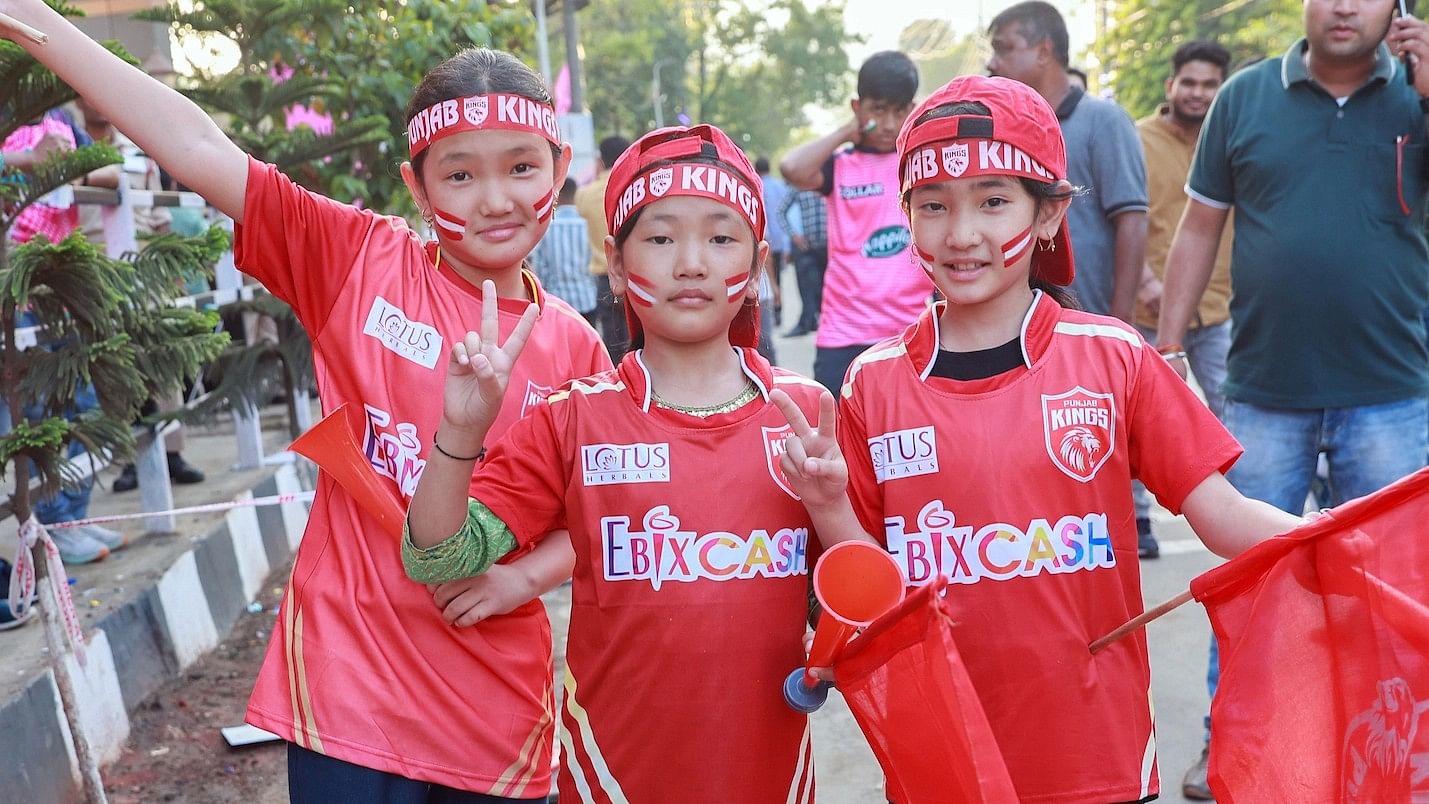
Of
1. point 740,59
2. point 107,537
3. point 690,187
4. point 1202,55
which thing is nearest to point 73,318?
point 107,537

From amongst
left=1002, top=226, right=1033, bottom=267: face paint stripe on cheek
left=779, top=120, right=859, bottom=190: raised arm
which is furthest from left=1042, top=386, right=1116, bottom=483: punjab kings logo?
left=779, top=120, right=859, bottom=190: raised arm

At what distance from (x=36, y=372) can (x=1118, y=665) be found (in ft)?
9.74

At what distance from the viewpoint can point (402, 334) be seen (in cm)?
271

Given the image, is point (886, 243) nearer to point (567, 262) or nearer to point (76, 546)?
point (76, 546)

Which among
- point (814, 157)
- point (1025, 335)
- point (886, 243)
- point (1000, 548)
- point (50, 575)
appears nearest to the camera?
point (1000, 548)

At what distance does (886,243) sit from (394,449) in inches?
133

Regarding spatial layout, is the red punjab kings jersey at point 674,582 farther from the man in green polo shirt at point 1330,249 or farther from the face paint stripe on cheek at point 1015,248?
the man in green polo shirt at point 1330,249

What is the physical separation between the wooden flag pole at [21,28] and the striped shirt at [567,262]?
24.2ft

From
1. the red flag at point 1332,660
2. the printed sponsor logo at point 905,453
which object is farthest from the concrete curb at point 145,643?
the red flag at point 1332,660

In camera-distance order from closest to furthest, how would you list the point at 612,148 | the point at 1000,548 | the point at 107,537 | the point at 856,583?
1. the point at 856,583
2. the point at 1000,548
3. the point at 107,537
4. the point at 612,148

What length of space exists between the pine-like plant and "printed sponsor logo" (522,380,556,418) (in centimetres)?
149

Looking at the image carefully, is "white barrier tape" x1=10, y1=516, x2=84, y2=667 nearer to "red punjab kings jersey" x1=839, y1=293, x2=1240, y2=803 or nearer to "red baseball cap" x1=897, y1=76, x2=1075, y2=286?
"red punjab kings jersey" x1=839, y1=293, x2=1240, y2=803

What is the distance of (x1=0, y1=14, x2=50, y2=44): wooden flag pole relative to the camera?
94.6 inches

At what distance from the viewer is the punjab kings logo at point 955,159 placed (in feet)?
8.45
